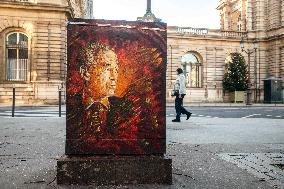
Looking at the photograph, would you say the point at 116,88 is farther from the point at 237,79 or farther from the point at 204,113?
the point at 237,79

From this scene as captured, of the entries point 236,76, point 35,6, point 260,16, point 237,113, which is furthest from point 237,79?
point 35,6

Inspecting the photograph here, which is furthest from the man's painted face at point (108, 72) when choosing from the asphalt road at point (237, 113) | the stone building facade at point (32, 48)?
the stone building facade at point (32, 48)

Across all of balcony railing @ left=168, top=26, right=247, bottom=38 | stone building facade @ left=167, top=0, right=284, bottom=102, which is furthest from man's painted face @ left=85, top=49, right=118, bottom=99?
balcony railing @ left=168, top=26, right=247, bottom=38

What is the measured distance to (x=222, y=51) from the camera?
115 feet

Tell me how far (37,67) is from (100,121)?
23.8 meters

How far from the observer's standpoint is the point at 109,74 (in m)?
2.99

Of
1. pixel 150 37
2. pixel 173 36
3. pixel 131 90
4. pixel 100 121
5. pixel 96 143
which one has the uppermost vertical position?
pixel 173 36

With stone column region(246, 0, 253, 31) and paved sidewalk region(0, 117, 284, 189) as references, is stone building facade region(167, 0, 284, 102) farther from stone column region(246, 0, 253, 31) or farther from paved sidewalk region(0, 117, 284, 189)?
paved sidewalk region(0, 117, 284, 189)

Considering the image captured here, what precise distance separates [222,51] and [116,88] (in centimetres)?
3362

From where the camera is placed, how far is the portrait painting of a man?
2.93 m

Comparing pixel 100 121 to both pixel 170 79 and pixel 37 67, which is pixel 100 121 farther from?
pixel 170 79

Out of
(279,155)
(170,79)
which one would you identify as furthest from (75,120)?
(170,79)

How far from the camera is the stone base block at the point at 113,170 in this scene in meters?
2.83

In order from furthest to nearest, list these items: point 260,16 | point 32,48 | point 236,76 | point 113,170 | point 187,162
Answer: point 260,16
point 236,76
point 32,48
point 187,162
point 113,170
